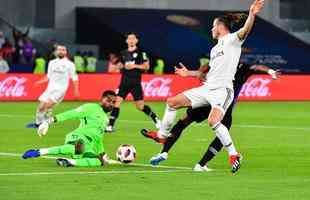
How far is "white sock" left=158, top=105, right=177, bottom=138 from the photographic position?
1845cm

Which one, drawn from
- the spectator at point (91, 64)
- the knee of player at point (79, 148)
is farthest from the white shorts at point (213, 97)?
the spectator at point (91, 64)

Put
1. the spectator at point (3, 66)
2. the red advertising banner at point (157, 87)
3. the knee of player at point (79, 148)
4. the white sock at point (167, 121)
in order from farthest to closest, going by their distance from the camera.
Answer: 1. the spectator at point (3, 66)
2. the red advertising banner at point (157, 87)
3. the white sock at point (167, 121)
4. the knee of player at point (79, 148)

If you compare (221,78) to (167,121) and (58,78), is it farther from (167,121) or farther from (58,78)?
(58,78)

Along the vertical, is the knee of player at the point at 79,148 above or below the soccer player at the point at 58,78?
above

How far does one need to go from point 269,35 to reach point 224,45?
43.2 metres

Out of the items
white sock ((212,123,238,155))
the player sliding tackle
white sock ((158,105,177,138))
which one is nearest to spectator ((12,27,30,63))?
white sock ((158,105,177,138))

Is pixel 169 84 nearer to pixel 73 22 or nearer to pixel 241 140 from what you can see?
pixel 73 22

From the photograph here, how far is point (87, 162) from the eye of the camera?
17734 millimetres

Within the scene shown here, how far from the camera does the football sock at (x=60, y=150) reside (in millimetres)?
17297

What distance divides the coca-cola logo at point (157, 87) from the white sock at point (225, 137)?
27.7 meters

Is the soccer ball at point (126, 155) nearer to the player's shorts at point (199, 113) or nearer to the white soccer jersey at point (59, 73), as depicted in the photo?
the player's shorts at point (199, 113)

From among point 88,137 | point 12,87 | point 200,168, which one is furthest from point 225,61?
point 12,87

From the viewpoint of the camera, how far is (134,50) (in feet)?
90.5

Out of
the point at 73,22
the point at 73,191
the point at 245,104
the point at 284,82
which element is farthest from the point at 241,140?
the point at 73,22
